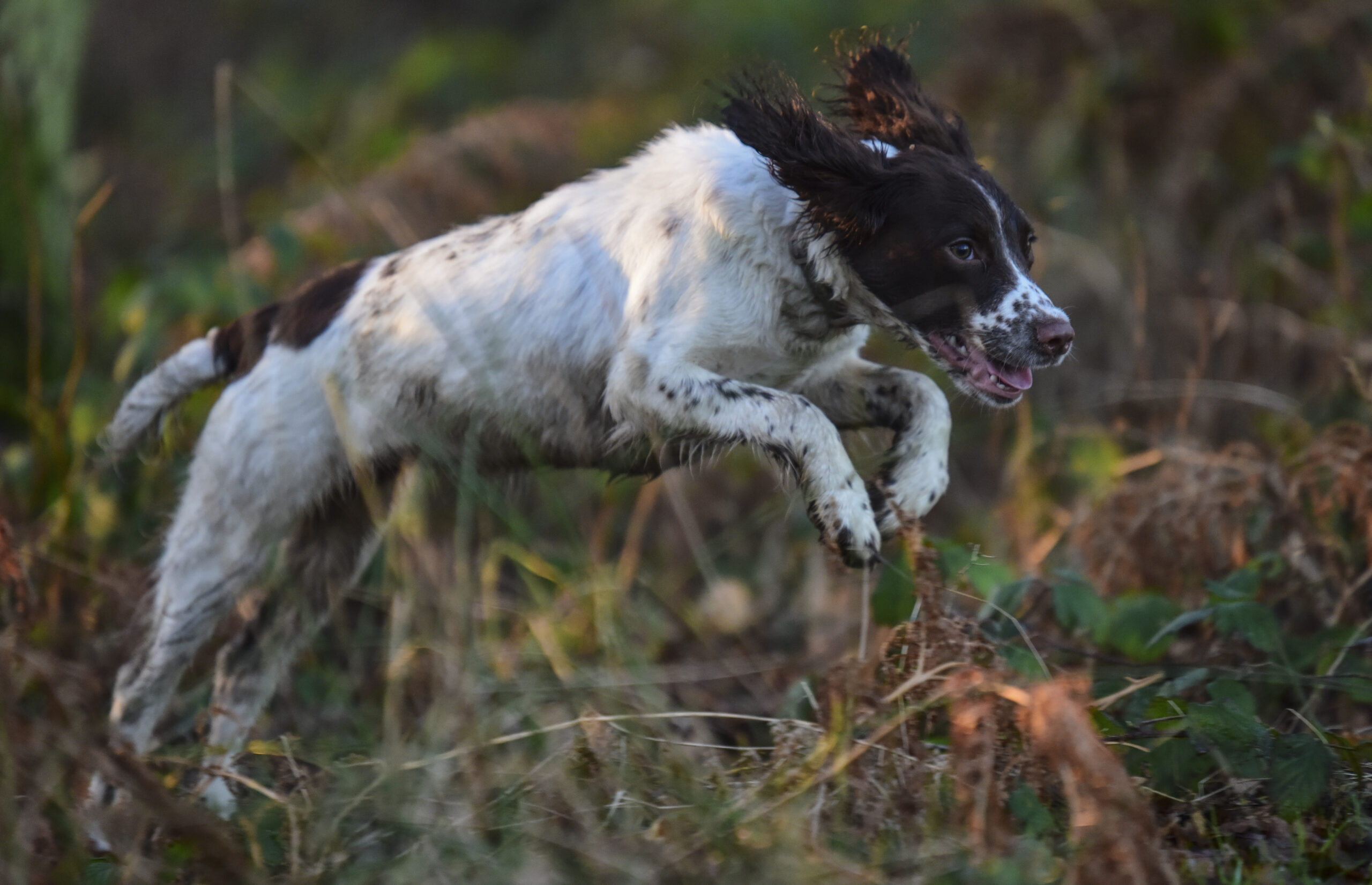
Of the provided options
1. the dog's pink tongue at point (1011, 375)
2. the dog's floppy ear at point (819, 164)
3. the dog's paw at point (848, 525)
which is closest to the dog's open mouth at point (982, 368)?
the dog's pink tongue at point (1011, 375)

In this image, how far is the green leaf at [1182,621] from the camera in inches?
131

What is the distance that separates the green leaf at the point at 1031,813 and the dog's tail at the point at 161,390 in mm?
2795

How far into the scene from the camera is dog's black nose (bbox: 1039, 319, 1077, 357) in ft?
10.5

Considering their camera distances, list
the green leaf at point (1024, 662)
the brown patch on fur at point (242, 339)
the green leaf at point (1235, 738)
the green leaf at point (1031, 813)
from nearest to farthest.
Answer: the green leaf at point (1031, 813)
the green leaf at point (1235, 738)
the green leaf at point (1024, 662)
the brown patch on fur at point (242, 339)

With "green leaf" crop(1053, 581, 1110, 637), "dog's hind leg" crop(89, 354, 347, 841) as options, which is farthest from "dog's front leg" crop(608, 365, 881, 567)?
"dog's hind leg" crop(89, 354, 347, 841)

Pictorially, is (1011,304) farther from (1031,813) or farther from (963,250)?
(1031,813)

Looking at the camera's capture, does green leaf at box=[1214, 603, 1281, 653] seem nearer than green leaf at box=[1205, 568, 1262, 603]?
Yes

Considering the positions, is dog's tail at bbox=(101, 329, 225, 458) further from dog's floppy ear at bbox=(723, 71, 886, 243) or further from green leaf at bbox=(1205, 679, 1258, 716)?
green leaf at bbox=(1205, 679, 1258, 716)

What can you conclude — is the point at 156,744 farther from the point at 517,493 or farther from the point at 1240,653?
the point at 1240,653

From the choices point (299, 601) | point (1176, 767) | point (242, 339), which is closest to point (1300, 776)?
point (1176, 767)

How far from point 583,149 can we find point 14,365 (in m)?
3.38

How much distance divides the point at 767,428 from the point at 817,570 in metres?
2.17

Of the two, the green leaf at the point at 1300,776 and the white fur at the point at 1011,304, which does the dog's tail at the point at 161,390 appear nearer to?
the white fur at the point at 1011,304

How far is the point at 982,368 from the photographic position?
130 inches
